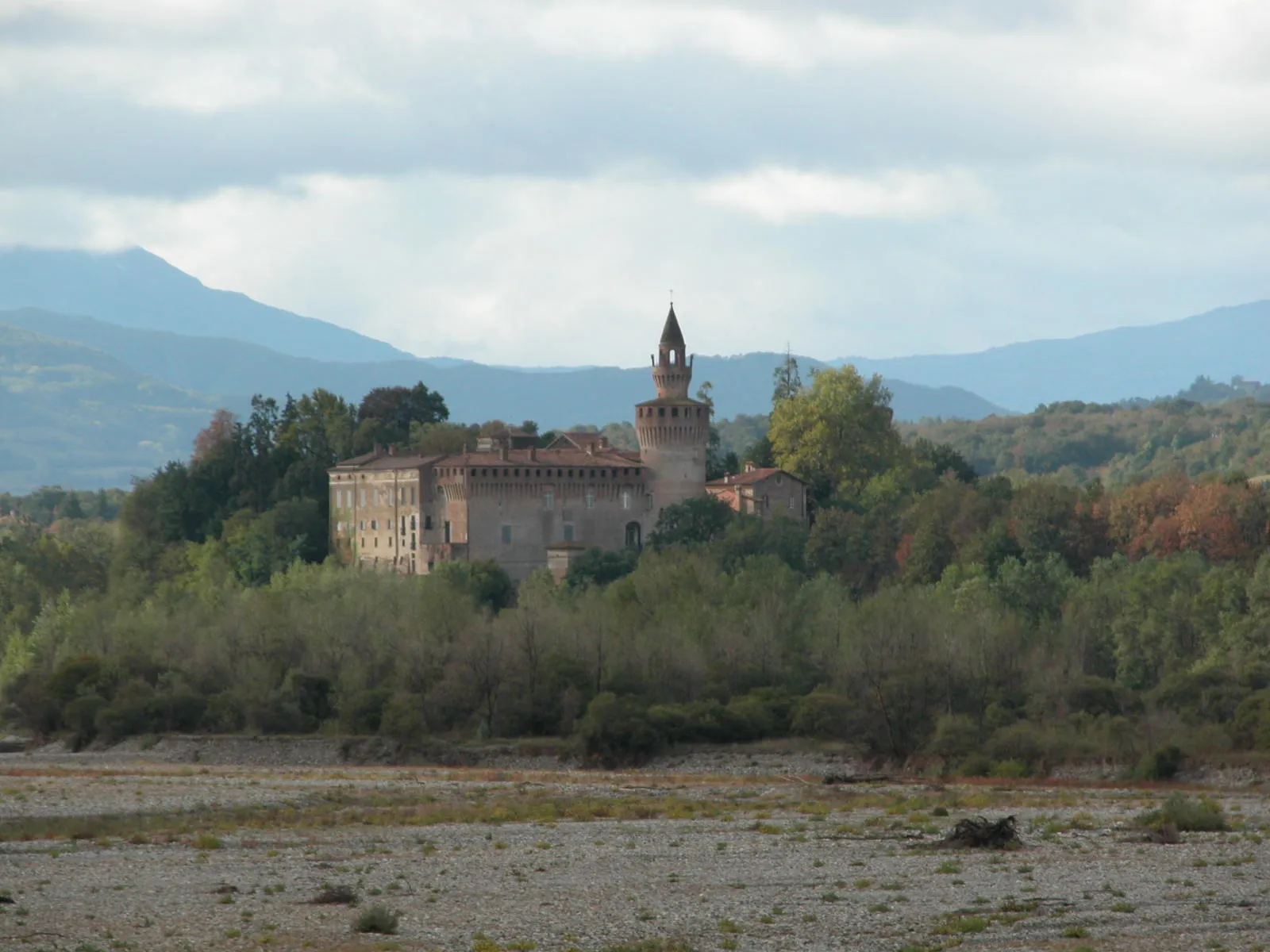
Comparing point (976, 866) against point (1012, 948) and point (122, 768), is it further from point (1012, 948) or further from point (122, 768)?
point (122, 768)

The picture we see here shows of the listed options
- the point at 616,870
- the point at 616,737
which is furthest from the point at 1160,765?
the point at 616,870

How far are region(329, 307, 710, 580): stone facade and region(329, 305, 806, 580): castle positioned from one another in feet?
0.15

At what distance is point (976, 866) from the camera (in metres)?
39.1

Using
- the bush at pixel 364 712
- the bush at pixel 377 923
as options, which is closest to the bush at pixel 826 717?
the bush at pixel 364 712

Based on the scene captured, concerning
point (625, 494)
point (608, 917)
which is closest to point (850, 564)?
point (625, 494)

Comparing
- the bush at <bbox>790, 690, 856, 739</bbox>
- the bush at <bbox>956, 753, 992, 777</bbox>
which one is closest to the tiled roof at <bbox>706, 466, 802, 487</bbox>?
the bush at <bbox>790, 690, 856, 739</bbox>

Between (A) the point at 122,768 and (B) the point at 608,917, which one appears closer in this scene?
(B) the point at 608,917

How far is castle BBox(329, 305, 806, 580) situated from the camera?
323 ft

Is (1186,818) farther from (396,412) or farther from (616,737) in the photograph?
(396,412)

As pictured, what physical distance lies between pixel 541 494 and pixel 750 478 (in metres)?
9.50

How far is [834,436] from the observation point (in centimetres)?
10906

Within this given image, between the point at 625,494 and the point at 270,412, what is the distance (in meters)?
21.7

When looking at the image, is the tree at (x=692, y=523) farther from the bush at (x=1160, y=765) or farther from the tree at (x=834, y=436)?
the bush at (x=1160, y=765)

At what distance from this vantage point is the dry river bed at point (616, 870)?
3181 centimetres
